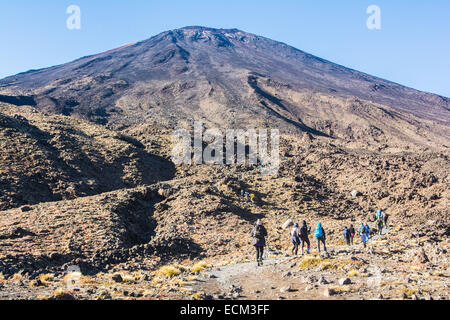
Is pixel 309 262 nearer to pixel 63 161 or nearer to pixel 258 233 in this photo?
pixel 258 233

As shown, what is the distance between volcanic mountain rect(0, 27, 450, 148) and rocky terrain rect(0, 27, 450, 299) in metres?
0.56

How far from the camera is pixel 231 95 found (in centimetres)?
7138

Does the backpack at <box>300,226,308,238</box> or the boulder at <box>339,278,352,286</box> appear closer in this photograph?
the boulder at <box>339,278,352,286</box>

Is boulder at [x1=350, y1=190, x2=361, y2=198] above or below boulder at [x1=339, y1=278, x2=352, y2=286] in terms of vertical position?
above

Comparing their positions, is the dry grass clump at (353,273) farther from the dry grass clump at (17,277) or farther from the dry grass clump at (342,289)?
the dry grass clump at (17,277)

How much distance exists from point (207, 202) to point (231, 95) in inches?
2041

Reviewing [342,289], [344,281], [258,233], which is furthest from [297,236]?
[342,289]

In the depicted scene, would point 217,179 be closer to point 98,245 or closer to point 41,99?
point 98,245

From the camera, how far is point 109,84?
78875 mm

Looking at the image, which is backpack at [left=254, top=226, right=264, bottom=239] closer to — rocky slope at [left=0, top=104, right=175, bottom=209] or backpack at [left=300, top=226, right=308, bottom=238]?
backpack at [left=300, top=226, right=308, bottom=238]

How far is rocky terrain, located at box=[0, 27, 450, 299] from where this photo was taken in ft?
30.9

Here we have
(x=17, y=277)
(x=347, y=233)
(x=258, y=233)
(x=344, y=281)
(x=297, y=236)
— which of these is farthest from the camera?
(x=347, y=233)

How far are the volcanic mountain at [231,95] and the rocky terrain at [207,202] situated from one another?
0.56 meters

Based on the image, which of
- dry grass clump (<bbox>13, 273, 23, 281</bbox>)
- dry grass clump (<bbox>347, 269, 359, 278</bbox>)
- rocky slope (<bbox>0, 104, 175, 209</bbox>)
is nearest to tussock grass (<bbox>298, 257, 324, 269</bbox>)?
dry grass clump (<bbox>347, 269, 359, 278</bbox>)
